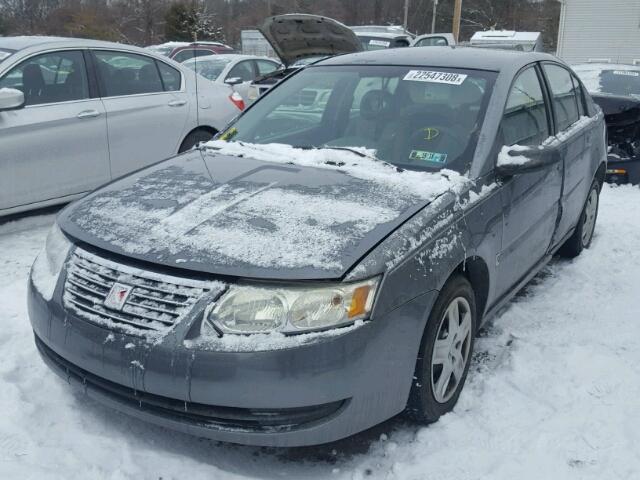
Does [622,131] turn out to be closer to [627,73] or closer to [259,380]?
[627,73]

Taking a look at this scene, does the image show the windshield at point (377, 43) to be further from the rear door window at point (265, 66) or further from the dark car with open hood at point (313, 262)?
the dark car with open hood at point (313, 262)

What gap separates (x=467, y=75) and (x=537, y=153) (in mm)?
666

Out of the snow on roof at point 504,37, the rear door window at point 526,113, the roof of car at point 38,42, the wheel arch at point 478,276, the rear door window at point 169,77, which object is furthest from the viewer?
the snow on roof at point 504,37

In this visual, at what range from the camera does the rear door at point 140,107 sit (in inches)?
227

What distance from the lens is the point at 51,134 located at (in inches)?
207

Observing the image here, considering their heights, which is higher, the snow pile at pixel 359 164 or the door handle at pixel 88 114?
the snow pile at pixel 359 164

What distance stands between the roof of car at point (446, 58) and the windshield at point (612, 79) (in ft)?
14.5

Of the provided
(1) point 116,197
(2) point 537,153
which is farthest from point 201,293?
(2) point 537,153

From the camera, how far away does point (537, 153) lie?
3.25 m

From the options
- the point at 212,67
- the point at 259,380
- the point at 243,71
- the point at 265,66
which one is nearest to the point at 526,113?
the point at 259,380

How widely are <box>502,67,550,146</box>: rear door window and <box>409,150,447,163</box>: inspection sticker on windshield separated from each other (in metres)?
0.40

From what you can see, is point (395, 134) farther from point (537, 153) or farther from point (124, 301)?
point (124, 301)

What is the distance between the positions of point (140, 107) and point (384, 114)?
3.15m

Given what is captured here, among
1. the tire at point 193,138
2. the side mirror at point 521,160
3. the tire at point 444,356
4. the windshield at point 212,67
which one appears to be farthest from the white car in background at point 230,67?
the tire at point 444,356
